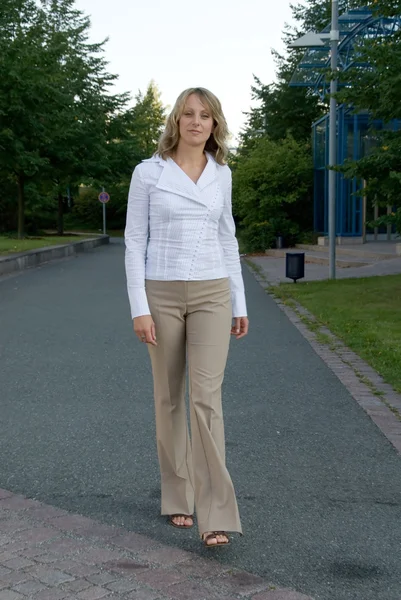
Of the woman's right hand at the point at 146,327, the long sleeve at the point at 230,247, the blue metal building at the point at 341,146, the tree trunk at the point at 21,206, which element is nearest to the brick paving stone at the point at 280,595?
the woman's right hand at the point at 146,327

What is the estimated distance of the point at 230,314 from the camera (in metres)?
3.86

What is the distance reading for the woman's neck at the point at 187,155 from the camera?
3.83 meters

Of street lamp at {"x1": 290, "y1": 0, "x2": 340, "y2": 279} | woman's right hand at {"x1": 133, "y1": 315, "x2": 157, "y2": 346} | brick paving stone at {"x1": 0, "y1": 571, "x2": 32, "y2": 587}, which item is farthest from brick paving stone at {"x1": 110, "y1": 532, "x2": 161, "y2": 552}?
street lamp at {"x1": 290, "y1": 0, "x2": 340, "y2": 279}

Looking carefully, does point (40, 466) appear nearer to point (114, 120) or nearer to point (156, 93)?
point (114, 120)

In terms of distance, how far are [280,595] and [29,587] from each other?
0.90 metres

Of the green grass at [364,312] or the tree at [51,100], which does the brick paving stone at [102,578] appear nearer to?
the green grass at [364,312]

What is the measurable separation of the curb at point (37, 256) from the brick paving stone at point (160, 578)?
19059 mm

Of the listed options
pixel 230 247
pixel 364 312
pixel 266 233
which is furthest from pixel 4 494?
pixel 266 233

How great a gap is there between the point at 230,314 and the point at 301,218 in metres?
35.3

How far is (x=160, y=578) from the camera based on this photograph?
3352mm

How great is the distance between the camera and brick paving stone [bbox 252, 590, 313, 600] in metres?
3.21

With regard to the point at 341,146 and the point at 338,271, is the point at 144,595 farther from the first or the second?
the point at 341,146

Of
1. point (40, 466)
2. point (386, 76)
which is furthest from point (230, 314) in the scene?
point (386, 76)

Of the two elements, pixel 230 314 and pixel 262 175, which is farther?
pixel 262 175
